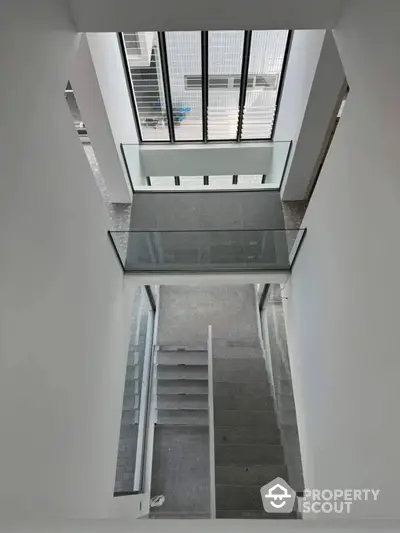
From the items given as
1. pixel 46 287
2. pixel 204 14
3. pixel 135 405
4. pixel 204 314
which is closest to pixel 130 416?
pixel 135 405

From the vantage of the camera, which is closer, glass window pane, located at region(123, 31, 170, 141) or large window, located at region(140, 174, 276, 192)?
glass window pane, located at region(123, 31, 170, 141)

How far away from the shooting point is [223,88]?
272 inches

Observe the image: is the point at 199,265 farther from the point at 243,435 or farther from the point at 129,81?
the point at 129,81

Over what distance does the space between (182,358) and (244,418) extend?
2549mm

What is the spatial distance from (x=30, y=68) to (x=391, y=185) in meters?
2.39

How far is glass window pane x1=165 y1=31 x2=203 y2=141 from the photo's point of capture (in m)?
6.17

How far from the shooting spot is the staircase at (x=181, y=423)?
283 inches

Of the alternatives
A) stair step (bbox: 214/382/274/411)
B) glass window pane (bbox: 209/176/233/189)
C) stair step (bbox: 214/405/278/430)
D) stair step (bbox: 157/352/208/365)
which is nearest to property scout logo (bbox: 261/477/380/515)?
stair step (bbox: 214/405/278/430)

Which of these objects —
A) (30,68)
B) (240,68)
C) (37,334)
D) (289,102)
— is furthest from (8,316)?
(240,68)

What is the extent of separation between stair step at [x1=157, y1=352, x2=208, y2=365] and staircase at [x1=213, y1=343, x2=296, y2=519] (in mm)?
1039

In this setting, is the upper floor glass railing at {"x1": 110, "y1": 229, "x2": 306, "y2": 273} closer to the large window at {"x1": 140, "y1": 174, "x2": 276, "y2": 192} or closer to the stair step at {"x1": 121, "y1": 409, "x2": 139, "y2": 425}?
the stair step at {"x1": 121, "y1": 409, "x2": 139, "y2": 425}

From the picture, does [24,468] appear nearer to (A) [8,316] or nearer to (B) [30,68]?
(A) [8,316]

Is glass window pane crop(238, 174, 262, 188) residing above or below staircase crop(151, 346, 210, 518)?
above

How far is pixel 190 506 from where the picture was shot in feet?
22.6
